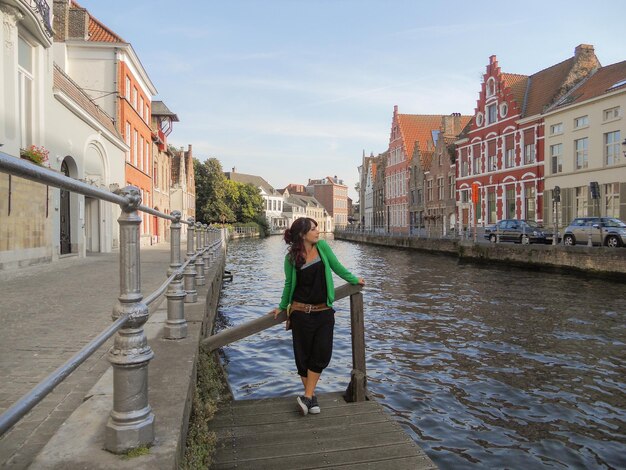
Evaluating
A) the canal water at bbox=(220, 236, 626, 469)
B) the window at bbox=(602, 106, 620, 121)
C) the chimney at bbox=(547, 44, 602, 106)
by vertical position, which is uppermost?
the chimney at bbox=(547, 44, 602, 106)

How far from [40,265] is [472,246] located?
77.6 ft

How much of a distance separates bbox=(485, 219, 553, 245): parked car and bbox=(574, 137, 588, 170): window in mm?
5216

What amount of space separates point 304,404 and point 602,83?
33691mm

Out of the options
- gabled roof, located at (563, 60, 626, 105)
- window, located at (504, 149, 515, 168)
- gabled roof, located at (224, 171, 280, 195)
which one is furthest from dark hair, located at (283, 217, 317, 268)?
gabled roof, located at (224, 171, 280, 195)

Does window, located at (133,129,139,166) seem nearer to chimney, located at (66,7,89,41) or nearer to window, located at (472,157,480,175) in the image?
chimney, located at (66,7,89,41)

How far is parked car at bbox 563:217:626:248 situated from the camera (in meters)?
21.6

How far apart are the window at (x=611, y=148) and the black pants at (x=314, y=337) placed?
30091 mm

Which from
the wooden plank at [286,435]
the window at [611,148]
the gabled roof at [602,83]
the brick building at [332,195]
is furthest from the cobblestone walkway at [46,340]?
the brick building at [332,195]

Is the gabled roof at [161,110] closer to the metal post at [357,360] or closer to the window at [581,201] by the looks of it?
the window at [581,201]

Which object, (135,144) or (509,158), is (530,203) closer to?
(509,158)

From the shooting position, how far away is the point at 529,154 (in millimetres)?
37406

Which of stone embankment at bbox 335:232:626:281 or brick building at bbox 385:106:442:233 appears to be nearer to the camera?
stone embankment at bbox 335:232:626:281

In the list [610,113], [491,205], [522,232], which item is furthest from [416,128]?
[522,232]

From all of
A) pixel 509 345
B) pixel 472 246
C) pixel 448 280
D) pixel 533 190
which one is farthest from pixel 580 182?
pixel 509 345
